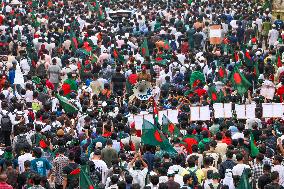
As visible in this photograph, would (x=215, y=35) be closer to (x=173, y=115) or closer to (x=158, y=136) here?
(x=173, y=115)

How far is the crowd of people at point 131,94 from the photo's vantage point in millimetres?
15539

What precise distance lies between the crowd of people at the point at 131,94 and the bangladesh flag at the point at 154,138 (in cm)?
7

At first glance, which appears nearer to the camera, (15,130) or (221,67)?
(15,130)

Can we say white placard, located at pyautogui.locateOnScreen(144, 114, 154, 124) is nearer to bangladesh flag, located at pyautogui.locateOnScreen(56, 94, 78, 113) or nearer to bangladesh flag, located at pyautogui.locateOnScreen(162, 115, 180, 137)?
bangladesh flag, located at pyautogui.locateOnScreen(162, 115, 180, 137)

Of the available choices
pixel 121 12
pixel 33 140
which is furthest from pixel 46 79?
pixel 121 12

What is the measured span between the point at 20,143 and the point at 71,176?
6.90ft

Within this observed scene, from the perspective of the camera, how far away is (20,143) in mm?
17406

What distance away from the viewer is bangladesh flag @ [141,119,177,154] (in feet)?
55.0

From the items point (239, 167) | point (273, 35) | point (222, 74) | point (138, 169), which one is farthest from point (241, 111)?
point (273, 35)

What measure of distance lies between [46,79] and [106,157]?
8034 mm

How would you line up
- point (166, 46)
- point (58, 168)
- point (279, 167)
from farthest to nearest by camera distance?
point (166, 46) → point (58, 168) → point (279, 167)

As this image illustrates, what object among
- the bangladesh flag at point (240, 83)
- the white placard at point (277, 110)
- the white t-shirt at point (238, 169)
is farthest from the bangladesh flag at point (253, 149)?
the bangladesh flag at point (240, 83)

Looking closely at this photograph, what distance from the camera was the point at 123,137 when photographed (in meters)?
17.8

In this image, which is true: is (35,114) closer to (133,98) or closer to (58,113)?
(58,113)
